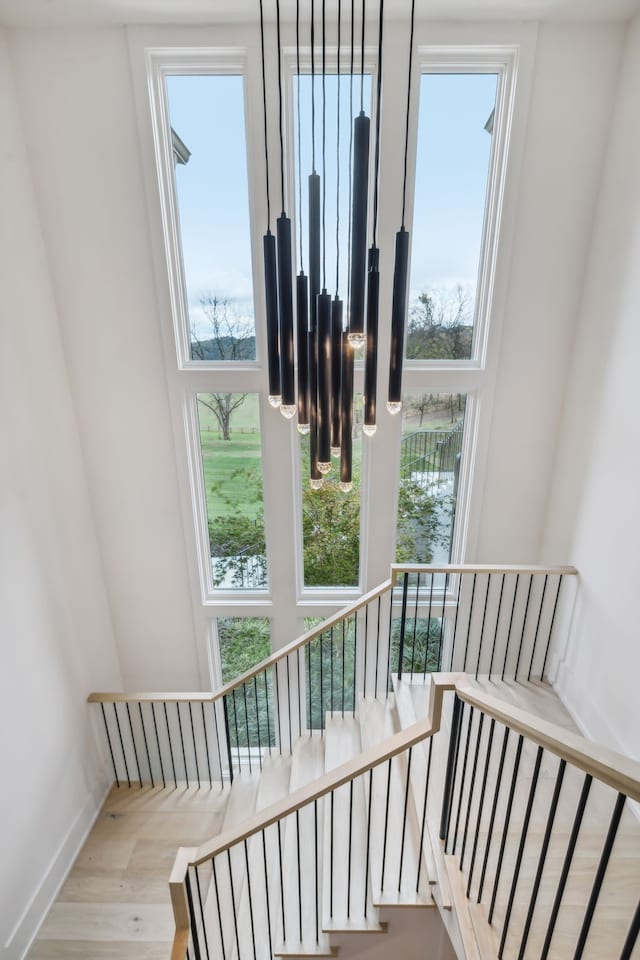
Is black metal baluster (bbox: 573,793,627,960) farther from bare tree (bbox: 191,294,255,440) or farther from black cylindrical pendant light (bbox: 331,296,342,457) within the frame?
bare tree (bbox: 191,294,255,440)

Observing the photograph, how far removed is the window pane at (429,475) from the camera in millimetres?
3908

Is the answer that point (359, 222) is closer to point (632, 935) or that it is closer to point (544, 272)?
point (632, 935)

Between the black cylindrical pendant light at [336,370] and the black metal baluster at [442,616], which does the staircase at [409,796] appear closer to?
the black metal baluster at [442,616]

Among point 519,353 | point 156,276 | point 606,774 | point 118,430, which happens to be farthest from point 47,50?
point 606,774

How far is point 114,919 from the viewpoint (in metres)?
3.26

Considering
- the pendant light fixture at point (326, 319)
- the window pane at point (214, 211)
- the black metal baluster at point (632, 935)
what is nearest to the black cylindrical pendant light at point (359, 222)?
the pendant light fixture at point (326, 319)

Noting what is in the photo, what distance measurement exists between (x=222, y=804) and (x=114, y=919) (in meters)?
1.01

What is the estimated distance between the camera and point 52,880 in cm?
333

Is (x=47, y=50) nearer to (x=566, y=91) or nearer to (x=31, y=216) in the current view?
(x=31, y=216)

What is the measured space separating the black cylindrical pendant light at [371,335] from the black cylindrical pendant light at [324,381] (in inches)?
6.1

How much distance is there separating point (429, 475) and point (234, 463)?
1.65 metres

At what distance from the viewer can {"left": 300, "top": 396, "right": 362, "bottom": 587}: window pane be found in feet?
13.3

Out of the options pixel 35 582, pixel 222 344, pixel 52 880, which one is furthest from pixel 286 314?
pixel 52 880

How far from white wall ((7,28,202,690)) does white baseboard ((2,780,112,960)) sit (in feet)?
3.27
